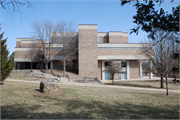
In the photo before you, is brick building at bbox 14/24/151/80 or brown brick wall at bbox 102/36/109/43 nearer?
brick building at bbox 14/24/151/80

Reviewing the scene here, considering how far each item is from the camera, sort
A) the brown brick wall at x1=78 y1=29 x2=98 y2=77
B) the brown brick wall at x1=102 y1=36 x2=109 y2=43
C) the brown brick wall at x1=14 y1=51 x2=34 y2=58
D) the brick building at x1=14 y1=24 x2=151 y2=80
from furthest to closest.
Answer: the brown brick wall at x1=102 y1=36 x2=109 y2=43 < the brown brick wall at x1=14 y1=51 x2=34 y2=58 < the brick building at x1=14 y1=24 x2=151 y2=80 < the brown brick wall at x1=78 y1=29 x2=98 y2=77

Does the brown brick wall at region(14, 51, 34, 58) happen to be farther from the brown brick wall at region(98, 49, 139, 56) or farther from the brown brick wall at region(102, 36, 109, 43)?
the brown brick wall at region(102, 36, 109, 43)

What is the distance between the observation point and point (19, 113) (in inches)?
201

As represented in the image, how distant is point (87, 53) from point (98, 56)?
3957 mm

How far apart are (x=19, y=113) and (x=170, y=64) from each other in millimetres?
15159

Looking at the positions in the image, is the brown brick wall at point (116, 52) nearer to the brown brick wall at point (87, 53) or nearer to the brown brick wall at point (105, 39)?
the brown brick wall at point (87, 53)

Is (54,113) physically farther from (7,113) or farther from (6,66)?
(6,66)

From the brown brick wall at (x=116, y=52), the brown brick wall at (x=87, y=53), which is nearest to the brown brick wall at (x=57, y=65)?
the brown brick wall at (x=87, y=53)

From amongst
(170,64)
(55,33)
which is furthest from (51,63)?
(170,64)

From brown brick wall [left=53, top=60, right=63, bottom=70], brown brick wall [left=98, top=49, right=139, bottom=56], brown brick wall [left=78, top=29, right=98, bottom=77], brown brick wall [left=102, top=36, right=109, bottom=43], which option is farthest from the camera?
brown brick wall [left=102, top=36, right=109, bottom=43]

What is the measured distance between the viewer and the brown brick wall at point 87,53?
31.5 m

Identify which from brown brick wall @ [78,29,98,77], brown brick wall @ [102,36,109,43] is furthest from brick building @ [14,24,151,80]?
brown brick wall @ [102,36,109,43]

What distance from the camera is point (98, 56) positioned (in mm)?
34406

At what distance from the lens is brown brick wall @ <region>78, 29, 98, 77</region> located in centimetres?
3152
